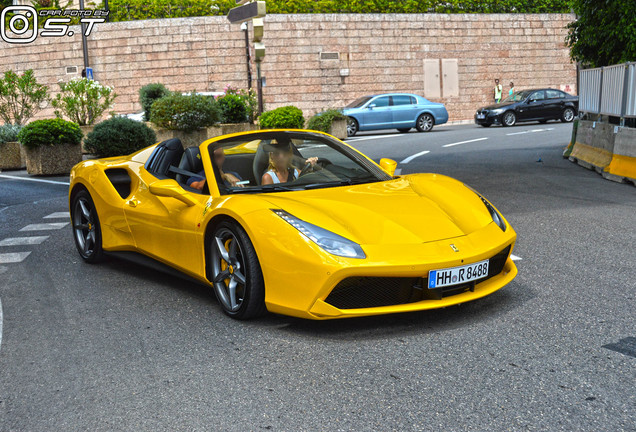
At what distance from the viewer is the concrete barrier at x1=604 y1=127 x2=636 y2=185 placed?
10273mm

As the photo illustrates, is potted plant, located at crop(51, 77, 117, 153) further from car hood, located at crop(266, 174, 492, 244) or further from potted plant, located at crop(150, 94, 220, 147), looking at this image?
car hood, located at crop(266, 174, 492, 244)

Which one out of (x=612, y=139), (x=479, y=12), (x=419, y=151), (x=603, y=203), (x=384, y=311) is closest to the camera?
(x=384, y=311)

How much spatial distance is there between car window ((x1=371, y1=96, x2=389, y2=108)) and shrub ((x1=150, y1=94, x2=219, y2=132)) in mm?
7481

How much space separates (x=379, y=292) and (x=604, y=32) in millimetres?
13264

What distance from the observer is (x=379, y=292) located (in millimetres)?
3986

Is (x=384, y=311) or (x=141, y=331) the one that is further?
(x=141, y=331)

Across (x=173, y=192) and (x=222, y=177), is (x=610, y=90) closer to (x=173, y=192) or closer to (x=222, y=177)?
(x=222, y=177)

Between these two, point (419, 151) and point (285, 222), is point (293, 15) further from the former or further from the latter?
point (285, 222)

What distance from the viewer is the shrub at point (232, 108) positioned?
21547 mm

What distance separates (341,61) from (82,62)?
456 inches

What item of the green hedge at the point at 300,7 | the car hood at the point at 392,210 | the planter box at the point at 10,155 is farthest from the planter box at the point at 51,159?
the green hedge at the point at 300,7

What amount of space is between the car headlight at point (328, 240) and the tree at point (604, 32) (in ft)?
Result: 41.4

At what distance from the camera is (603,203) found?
8.63 m

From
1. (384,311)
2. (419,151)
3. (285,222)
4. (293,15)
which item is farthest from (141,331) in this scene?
(293,15)
